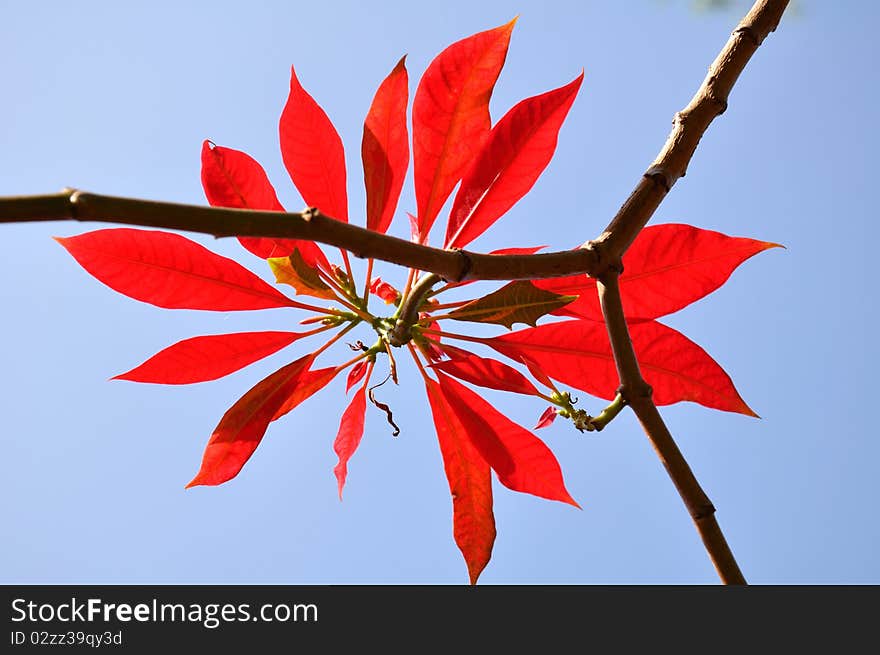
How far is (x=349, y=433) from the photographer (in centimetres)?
93

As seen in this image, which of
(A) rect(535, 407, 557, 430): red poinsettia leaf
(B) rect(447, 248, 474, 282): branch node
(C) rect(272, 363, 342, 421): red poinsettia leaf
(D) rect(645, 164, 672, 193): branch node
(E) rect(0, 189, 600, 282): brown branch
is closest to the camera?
(E) rect(0, 189, 600, 282): brown branch

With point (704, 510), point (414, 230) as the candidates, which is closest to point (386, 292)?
point (414, 230)

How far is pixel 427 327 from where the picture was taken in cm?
84

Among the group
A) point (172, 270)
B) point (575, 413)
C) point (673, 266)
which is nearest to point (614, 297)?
point (575, 413)

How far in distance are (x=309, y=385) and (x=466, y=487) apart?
21cm

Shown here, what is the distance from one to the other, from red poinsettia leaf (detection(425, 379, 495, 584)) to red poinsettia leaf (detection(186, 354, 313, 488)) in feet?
0.53

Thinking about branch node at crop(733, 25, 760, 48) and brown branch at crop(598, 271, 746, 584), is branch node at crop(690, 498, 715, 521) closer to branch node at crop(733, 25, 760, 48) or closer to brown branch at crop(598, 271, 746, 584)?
brown branch at crop(598, 271, 746, 584)

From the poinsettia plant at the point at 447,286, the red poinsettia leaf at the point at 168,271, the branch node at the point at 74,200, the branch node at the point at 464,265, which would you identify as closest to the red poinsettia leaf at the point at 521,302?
the poinsettia plant at the point at 447,286

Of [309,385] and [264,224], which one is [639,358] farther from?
[264,224]

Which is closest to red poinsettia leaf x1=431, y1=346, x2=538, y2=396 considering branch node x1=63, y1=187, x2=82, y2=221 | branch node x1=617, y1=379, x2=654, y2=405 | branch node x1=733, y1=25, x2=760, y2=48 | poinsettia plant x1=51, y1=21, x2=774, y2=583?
poinsettia plant x1=51, y1=21, x2=774, y2=583

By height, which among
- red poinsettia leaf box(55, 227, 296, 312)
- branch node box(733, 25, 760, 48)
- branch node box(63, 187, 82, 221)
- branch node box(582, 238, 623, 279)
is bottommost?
branch node box(63, 187, 82, 221)

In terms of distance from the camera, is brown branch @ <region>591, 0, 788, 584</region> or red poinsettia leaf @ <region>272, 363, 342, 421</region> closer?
brown branch @ <region>591, 0, 788, 584</region>

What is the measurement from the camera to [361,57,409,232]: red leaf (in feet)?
2.63

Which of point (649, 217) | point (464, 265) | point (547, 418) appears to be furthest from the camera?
point (547, 418)
